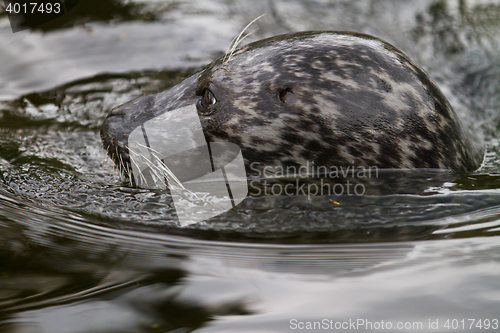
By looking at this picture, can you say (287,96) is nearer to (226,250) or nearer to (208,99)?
(208,99)

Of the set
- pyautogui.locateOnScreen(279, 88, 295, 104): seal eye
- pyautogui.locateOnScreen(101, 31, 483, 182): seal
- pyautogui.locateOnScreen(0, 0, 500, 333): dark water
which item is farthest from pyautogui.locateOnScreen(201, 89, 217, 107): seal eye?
pyautogui.locateOnScreen(0, 0, 500, 333): dark water

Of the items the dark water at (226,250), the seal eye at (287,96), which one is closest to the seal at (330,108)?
the seal eye at (287,96)

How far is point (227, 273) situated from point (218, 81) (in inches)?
52.5

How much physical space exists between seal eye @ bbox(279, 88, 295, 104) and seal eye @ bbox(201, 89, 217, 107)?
380 millimetres

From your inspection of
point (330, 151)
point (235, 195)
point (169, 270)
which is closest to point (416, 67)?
point (330, 151)

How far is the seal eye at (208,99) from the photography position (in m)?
2.76

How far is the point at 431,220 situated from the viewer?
216 cm

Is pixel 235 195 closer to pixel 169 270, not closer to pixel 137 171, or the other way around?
pixel 137 171

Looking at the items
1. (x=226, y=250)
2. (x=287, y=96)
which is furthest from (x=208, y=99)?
(x=226, y=250)

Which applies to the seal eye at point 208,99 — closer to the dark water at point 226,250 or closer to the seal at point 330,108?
the seal at point 330,108

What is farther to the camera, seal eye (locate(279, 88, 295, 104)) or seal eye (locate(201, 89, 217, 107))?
seal eye (locate(201, 89, 217, 107))

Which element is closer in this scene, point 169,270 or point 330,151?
point 169,270

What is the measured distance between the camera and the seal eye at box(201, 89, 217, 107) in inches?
109

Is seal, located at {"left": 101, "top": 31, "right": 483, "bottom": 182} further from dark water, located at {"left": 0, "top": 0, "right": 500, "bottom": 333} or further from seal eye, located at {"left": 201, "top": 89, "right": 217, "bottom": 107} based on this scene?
dark water, located at {"left": 0, "top": 0, "right": 500, "bottom": 333}
